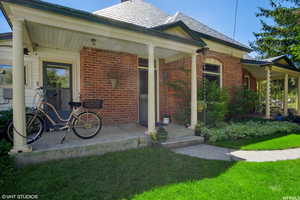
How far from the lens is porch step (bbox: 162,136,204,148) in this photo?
411 centimetres

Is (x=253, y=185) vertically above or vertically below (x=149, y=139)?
below

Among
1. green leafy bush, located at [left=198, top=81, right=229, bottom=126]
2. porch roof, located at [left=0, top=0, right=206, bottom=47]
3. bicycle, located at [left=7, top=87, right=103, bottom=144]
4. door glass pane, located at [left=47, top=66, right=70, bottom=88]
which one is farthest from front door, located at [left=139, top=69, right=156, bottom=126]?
door glass pane, located at [left=47, top=66, right=70, bottom=88]

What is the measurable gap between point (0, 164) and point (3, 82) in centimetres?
328

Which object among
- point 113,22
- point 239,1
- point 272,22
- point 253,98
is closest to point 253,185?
point 113,22

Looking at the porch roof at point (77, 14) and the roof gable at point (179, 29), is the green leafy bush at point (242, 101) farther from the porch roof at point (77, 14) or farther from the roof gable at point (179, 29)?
the porch roof at point (77, 14)

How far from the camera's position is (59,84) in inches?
196

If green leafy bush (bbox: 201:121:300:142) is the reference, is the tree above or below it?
above

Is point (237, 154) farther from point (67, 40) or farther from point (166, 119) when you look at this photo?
point (67, 40)

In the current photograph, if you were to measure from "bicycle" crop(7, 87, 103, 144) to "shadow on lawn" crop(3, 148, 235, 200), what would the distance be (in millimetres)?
775

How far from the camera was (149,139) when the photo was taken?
13.3 feet

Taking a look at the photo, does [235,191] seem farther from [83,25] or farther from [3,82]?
[3,82]

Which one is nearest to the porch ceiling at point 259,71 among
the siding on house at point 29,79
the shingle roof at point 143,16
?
the shingle roof at point 143,16

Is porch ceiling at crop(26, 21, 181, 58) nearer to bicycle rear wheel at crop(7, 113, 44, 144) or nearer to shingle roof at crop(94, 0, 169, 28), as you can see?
shingle roof at crop(94, 0, 169, 28)

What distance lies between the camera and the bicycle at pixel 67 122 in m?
3.18
